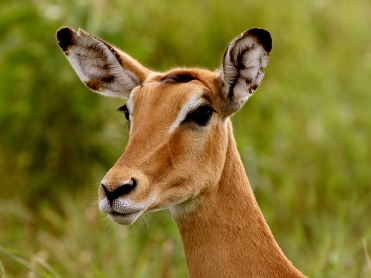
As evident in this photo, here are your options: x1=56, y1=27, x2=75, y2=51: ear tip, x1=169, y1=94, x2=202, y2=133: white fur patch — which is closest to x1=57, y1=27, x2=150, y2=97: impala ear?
x1=56, y1=27, x2=75, y2=51: ear tip

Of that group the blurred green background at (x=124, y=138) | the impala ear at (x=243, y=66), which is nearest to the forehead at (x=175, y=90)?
the impala ear at (x=243, y=66)

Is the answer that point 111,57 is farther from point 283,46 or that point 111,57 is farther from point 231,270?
point 283,46

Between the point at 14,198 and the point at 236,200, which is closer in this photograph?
the point at 236,200

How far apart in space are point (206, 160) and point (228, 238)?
0.46m

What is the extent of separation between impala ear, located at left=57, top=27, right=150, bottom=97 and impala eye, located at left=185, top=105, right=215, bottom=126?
610mm

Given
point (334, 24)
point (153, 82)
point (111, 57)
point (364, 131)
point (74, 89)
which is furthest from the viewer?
point (334, 24)

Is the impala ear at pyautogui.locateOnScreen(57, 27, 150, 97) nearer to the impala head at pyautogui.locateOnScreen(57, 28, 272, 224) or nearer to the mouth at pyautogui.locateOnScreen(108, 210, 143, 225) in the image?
the impala head at pyautogui.locateOnScreen(57, 28, 272, 224)

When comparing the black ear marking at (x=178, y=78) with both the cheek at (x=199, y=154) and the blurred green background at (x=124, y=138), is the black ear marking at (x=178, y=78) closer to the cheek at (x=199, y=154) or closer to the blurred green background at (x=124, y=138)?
the cheek at (x=199, y=154)

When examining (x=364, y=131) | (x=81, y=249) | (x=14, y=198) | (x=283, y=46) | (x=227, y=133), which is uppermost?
(x=283, y=46)

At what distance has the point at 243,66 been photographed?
4965 millimetres

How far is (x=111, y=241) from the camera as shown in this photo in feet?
24.4

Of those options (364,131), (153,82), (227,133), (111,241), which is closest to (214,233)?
(227,133)

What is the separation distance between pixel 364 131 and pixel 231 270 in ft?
16.6

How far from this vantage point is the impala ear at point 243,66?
4.82 m
